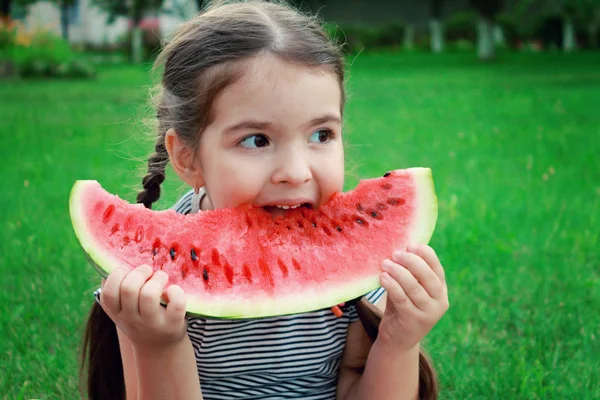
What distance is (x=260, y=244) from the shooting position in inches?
80.7

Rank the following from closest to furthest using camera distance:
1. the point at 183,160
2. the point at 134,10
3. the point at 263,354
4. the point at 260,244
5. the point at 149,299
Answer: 1. the point at 149,299
2. the point at 260,244
3. the point at 263,354
4. the point at 183,160
5. the point at 134,10

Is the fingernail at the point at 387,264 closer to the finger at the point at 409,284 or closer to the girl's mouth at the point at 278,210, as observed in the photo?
the finger at the point at 409,284

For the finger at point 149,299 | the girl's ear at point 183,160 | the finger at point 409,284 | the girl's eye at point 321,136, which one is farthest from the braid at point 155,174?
the finger at point 409,284

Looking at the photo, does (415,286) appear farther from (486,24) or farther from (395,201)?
(486,24)

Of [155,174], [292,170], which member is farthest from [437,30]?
[292,170]

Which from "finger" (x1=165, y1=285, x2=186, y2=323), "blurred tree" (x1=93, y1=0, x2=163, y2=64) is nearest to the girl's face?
"finger" (x1=165, y1=285, x2=186, y2=323)

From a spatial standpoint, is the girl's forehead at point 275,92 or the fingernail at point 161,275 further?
the girl's forehead at point 275,92

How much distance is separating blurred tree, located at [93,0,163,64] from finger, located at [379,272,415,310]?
22.8 m

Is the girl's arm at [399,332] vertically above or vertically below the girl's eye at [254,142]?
below

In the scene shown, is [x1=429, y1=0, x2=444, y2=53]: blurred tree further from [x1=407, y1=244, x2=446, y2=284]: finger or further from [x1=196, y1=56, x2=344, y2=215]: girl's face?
[x1=407, y1=244, x2=446, y2=284]: finger

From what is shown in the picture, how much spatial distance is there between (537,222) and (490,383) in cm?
213

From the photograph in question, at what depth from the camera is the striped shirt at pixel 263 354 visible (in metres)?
2.18

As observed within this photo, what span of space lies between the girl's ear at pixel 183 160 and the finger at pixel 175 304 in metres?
0.60

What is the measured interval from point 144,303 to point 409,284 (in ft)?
1.99
